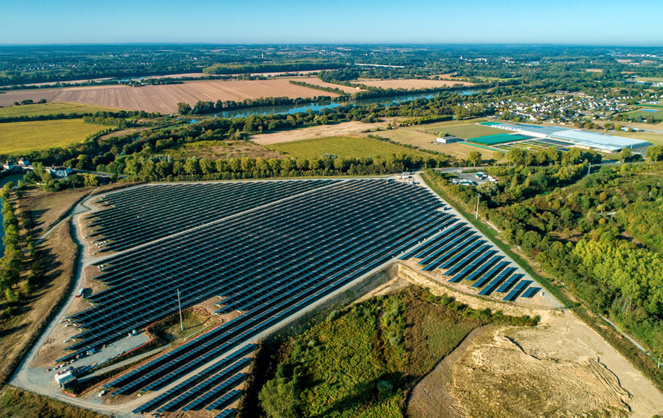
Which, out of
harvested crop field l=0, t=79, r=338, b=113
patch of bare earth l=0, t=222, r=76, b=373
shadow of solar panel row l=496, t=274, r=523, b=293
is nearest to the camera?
patch of bare earth l=0, t=222, r=76, b=373

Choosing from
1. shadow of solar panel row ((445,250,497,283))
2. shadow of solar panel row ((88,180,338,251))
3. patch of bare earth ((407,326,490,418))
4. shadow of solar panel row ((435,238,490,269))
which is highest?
shadow of solar panel row ((88,180,338,251))

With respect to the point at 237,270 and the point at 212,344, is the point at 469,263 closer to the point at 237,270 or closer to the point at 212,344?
Answer: the point at 237,270

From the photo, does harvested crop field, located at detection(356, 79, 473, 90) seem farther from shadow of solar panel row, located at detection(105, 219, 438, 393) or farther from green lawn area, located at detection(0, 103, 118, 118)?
shadow of solar panel row, located at detection(105, 219, 438, 393)

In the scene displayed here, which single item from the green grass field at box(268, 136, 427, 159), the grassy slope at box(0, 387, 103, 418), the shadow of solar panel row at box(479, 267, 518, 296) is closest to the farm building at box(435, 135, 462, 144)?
the green grass field at box(268, 136, 427, 159)

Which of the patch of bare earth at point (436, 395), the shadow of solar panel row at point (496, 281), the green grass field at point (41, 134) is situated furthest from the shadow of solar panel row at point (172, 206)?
the green grass field at point (41, 134)

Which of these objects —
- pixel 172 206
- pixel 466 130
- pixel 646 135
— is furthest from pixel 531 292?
pixel 646 135

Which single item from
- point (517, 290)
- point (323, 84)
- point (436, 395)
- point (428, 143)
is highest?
point (323, 84)

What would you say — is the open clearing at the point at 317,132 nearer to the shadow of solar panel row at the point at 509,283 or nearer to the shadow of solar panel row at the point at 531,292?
the shadow of solar panel row at the point at 509,283
